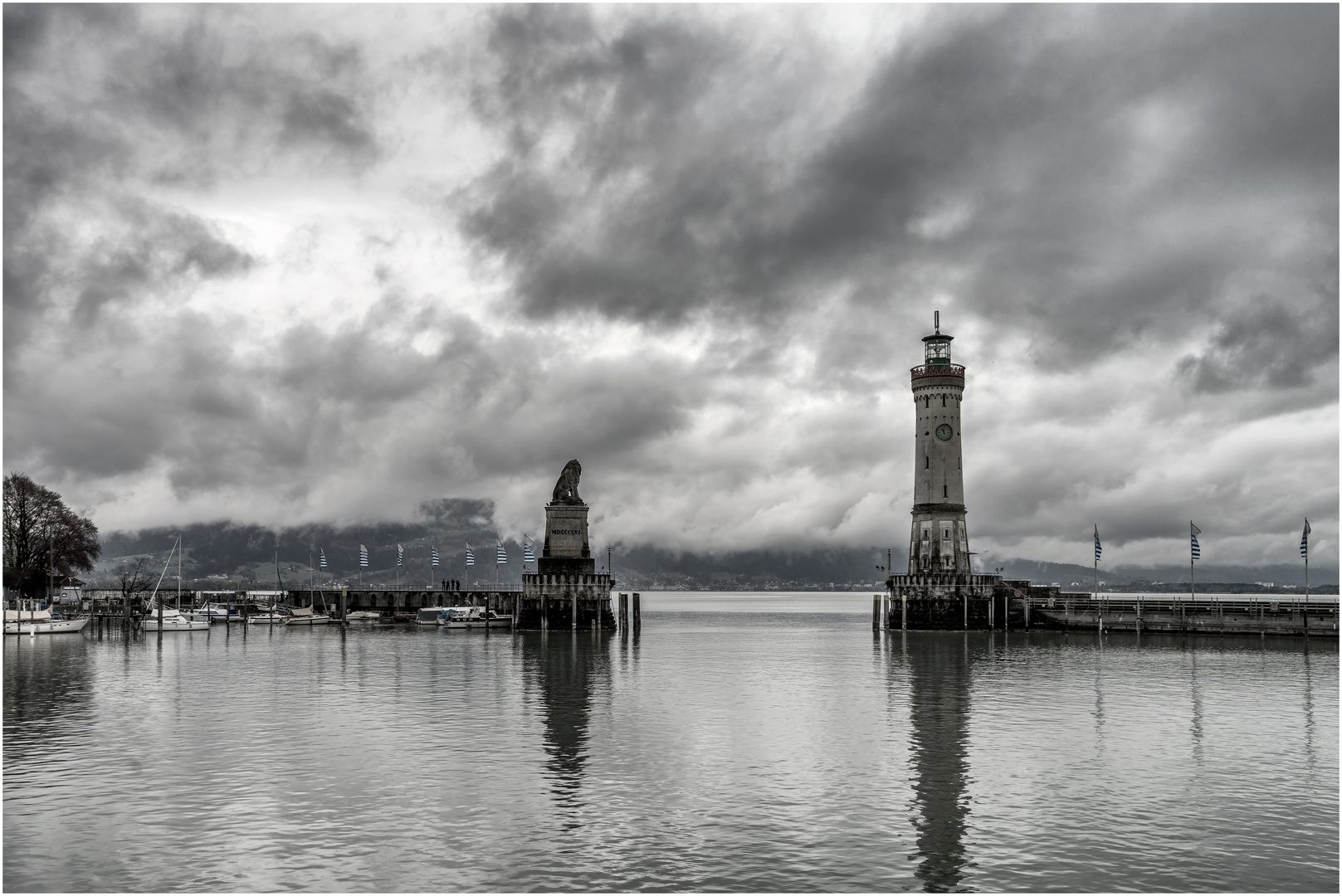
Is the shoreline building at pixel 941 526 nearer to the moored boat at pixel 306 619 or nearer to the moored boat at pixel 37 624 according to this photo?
the moored boat at pixel 306 619

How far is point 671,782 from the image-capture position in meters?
29.3

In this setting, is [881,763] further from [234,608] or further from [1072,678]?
[234,608]

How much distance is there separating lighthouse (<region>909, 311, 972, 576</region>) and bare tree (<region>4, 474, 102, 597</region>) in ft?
291

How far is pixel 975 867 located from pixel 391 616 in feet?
374

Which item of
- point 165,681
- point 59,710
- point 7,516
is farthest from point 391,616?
point 59,710

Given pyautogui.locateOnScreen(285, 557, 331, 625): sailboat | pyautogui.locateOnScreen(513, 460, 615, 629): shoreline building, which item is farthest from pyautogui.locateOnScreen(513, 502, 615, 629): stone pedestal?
pyautogui.locateOnScreen(285, 557, 331, 625): sailboat

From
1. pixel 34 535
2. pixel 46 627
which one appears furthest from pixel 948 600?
pixel 34 535

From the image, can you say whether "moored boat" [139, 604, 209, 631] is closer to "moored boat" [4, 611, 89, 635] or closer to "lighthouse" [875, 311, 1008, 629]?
"moored boat" [4, 611, 89, 635]

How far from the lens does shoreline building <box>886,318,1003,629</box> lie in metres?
93.9

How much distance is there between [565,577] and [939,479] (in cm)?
3386

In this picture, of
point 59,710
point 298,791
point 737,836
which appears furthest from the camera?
point 59,710

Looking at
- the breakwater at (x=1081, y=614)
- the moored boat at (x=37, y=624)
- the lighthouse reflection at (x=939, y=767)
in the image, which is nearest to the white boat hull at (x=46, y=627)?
the moored boat at (x=37, y=624)

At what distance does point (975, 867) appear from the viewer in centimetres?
2130

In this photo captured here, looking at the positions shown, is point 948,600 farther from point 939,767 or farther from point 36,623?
point 36,623
